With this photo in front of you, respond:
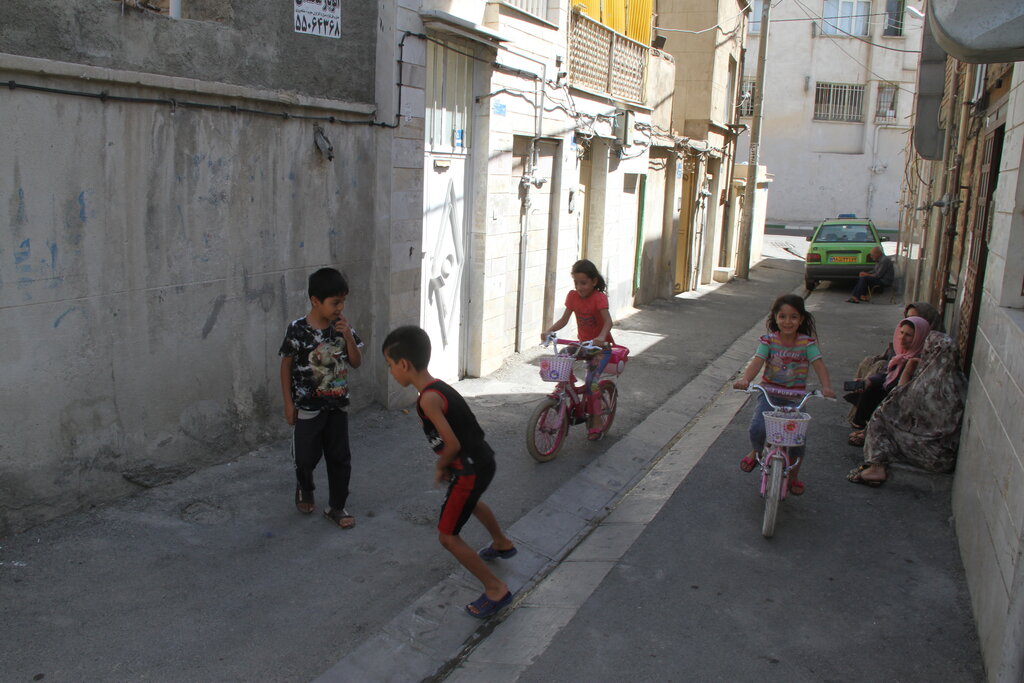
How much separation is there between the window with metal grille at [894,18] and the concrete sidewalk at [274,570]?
3863 centimetres

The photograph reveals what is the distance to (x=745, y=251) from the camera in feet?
75.0

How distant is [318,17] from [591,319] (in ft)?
10.9

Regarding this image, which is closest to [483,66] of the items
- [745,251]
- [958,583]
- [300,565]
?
[300,565]

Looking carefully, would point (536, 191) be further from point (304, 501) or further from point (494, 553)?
point (494, 553)

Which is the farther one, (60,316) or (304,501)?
(304,501)

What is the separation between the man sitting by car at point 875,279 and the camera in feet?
63.3

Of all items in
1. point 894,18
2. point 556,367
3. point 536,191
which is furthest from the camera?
point 894,18

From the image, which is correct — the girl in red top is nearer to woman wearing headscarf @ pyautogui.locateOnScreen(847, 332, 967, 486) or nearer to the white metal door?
the white metal door

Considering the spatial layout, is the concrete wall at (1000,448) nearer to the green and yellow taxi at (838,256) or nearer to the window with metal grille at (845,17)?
the green and yellow taxi at (838,256)

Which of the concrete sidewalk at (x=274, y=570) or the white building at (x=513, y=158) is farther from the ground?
the white building at (x=513, y=158)

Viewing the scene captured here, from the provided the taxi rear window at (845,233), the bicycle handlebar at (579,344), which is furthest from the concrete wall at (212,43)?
the taxi rear window at (845,233)

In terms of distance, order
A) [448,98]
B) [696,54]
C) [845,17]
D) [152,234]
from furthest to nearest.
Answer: [845,17], [696,54], [448,98], [152,234]

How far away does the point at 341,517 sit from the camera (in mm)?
5574

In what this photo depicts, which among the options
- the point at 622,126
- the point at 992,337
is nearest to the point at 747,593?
the point at 992,337
